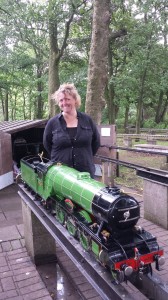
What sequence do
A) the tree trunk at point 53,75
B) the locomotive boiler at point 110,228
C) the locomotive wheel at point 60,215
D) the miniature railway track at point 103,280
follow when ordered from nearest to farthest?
the miniature railway track at point 103,280
the locomotive boiler at point 110,228
the locomotive wheel at point 60,215
the tree trunk at point 53,75

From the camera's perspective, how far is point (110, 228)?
2645mm

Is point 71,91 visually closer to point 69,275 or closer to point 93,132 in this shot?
point 93,132

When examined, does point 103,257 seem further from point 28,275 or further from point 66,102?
point 28,275

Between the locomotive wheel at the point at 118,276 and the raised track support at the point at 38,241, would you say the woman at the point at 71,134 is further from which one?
the locomotive wheel at the point at 118,276

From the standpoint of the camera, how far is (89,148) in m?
4.19

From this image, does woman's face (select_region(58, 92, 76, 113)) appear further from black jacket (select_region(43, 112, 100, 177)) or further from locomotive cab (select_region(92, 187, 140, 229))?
locomotive cab (select_region(92, 187, 140, 229))

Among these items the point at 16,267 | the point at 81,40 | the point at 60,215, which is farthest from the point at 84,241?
the point at 81,40

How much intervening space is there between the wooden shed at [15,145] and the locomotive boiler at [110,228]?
19.8 feet

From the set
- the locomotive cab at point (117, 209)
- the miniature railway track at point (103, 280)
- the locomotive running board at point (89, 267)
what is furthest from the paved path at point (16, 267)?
the locomotive cab at point (117, 209)

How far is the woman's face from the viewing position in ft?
12.7

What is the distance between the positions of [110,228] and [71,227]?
81 cm

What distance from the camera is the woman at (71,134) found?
13.0 feet

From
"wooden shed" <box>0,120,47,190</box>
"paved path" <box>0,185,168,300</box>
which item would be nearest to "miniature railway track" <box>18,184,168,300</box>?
"paved path" <box>0,185,168,300</box>

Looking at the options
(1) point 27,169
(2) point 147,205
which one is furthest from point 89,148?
(2) point 147,205
